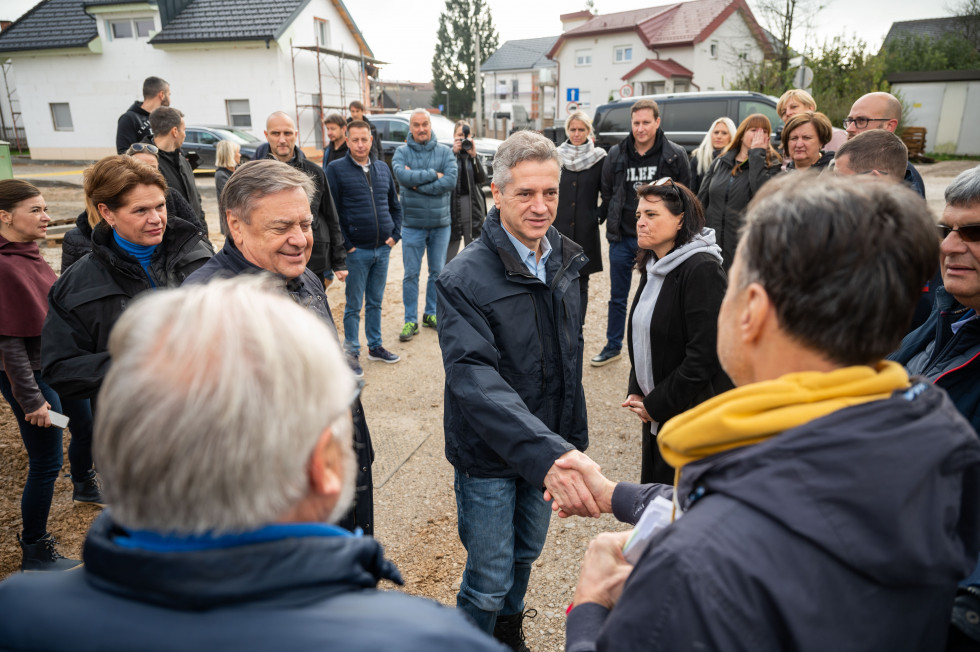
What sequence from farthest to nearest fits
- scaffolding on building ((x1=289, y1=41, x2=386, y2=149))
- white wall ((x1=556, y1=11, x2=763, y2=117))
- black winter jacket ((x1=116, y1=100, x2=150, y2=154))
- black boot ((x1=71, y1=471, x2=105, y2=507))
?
white wall ((x1=556, y1=11, x2=763, y2=117)) → scaffolding on building ((x1=289, y1=41, x2=386, y2=149)) → black winter jacket ((x1=116, y1=100, x2=150, y2=154)) → black boot ((x1=71, y1=471, x2=105, y2=507))

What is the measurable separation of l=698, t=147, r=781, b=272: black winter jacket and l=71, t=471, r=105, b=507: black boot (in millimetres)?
4984

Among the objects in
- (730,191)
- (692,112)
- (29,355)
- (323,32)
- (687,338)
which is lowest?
(29,355)

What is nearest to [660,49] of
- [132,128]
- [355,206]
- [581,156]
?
[581,156]

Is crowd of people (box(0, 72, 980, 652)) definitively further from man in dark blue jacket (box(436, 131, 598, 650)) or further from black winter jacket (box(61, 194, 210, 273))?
black winter jacket (box(61, 194, 210, 273))

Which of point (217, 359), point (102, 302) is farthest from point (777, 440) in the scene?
point (102, 302)

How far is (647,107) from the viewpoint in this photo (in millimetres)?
5789

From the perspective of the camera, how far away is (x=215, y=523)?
835 mm

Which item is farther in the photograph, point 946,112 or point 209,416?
point 946,112

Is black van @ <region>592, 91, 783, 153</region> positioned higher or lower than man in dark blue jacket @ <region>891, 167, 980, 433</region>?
higher

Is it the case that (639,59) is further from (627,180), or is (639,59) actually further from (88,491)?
(88,491)

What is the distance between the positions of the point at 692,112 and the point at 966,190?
1198 cm

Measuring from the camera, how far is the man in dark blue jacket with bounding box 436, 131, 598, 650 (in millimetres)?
2133

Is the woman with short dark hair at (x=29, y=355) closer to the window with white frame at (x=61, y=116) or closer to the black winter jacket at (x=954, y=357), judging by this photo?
the black winter jacket at (x=954, y=357)

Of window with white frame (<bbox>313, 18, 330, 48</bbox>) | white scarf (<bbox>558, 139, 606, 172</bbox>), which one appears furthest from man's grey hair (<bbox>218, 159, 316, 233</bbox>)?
window with white frame (<bbox>313, 18, 330, 48</bbox>)
